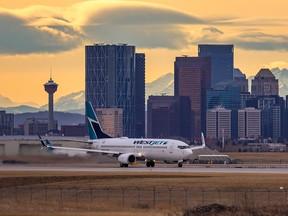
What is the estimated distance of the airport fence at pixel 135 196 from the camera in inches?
3944

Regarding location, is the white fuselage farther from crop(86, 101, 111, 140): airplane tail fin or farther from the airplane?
crop(86, 101, 111, 140): airplane tail fin

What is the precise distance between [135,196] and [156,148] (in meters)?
59.3

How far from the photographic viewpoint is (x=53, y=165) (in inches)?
6973

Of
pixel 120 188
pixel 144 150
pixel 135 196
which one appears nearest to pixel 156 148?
pixel 144 150

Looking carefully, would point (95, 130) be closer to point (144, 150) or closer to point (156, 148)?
point (144, 150)

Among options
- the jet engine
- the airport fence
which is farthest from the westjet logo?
the airport fence

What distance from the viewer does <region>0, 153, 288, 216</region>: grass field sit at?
90.1m

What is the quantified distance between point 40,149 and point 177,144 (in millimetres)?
19602

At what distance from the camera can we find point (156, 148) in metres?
169

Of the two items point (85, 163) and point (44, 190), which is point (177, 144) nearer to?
point (85, 163)

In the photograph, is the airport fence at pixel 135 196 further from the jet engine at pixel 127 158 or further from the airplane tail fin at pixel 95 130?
the airplane tail fin at pixel 95 130

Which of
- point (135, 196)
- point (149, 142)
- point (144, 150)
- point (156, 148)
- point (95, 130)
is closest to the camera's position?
point (135, 196)

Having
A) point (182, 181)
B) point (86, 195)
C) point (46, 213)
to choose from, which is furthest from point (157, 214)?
point (182, 181)

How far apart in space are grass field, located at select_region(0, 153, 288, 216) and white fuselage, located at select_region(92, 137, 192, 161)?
20.4m
